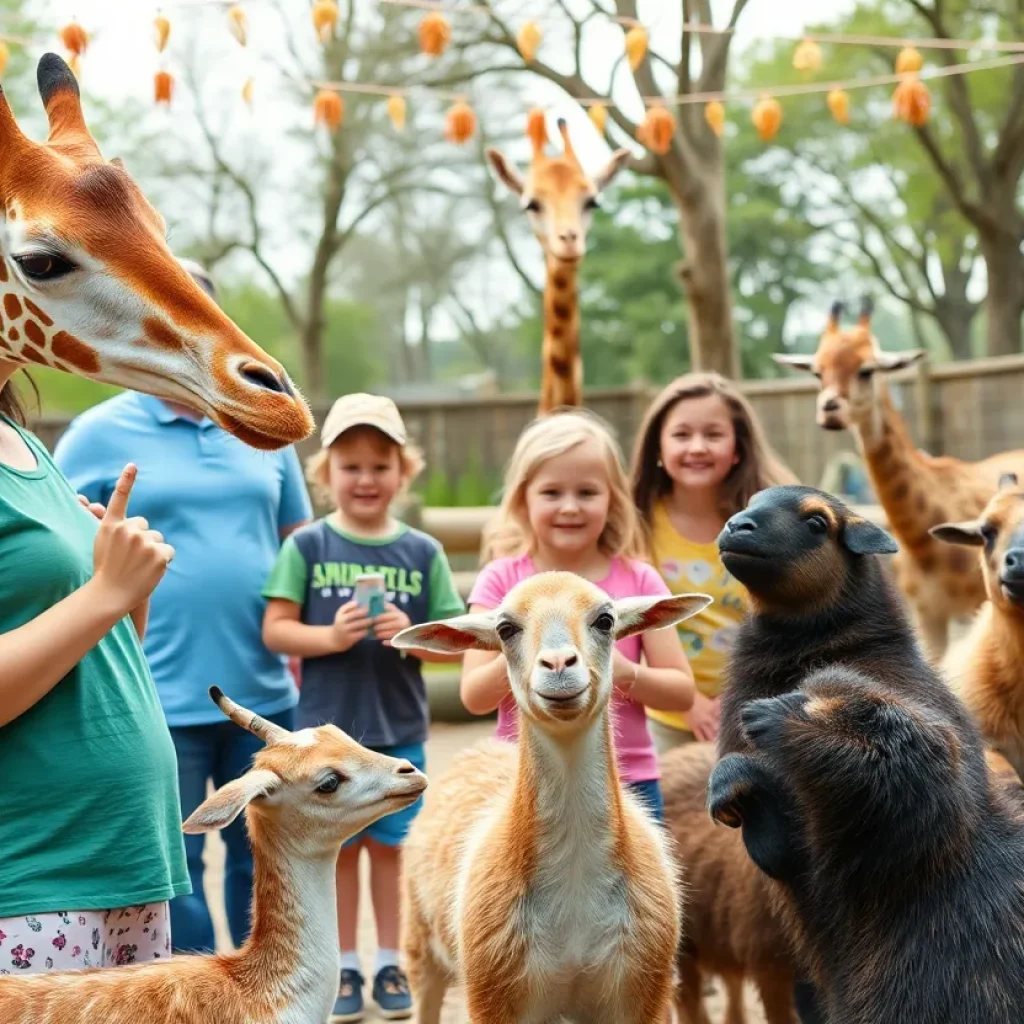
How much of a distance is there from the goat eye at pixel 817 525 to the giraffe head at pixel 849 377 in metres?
5.64

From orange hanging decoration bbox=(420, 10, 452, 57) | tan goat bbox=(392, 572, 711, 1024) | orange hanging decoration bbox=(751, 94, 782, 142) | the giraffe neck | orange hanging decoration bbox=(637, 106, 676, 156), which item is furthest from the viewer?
orange hanging decoration bbox=(637, 106, 676, 156)

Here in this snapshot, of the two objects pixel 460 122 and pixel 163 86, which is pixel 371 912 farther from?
pixel 460 122

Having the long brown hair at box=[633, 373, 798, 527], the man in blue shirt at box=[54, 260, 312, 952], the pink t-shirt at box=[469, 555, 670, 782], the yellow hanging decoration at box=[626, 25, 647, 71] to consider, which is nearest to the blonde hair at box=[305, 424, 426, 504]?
the man in blue shirt at box=[54, 260, 312, 952]

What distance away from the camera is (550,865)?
2928 millimetres

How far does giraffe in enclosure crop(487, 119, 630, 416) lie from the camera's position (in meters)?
7.41

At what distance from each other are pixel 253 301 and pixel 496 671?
42.8 m

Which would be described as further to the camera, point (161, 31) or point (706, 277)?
point (706, 277)

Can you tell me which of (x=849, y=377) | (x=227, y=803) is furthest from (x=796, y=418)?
(x=227, y=803)

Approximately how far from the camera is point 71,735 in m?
2.58

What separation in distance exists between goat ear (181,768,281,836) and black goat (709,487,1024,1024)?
918 millimetres

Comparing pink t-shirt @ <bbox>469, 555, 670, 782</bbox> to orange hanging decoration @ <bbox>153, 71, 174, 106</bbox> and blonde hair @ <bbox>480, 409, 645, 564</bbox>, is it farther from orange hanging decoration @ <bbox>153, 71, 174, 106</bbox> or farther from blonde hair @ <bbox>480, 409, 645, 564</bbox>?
orange hanging decoration @ <bbox>153, 71, 174, 106</bbox>

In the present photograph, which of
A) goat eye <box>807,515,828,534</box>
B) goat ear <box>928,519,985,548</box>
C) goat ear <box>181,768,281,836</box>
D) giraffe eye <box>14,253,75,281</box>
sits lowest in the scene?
goat ear <box>181,768,281,836</box>

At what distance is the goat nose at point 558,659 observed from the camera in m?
Answer: 2.79

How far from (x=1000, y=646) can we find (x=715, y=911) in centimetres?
113
